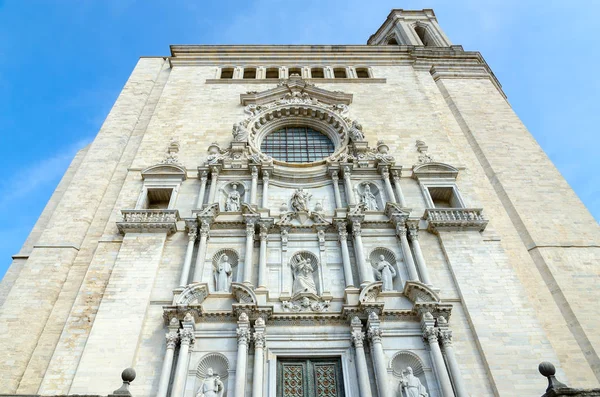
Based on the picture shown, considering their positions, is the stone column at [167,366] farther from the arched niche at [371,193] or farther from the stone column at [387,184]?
the stone column at [387,184]

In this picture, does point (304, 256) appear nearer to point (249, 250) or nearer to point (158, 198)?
point (249, 250)

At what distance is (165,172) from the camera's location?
17.0 meters

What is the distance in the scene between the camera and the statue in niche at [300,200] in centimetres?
1562

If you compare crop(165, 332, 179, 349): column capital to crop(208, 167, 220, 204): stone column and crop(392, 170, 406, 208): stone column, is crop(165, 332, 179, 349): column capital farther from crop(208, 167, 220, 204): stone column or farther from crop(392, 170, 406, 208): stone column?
crop(392, 170, 406, 208): stone column

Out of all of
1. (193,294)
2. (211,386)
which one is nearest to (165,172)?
(193,294)

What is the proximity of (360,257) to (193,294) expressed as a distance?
4.65 meters

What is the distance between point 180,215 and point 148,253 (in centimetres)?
194

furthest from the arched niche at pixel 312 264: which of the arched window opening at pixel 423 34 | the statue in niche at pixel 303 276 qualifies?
the arched window opening at pixel 423 34

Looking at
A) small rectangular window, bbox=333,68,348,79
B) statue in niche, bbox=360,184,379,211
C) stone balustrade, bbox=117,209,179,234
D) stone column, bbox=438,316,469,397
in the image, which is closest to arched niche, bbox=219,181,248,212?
stone balustrade, bbox=117,209,179,234

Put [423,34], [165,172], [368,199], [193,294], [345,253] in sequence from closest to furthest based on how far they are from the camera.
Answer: [193,294], [345,253], [368,199], [165,172], [423,34]

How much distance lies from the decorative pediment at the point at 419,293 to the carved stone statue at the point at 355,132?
706cm

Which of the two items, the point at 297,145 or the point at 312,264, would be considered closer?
the point at 312,264

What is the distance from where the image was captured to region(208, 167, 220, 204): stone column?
16.0 meters

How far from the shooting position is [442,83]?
77.0 feet
